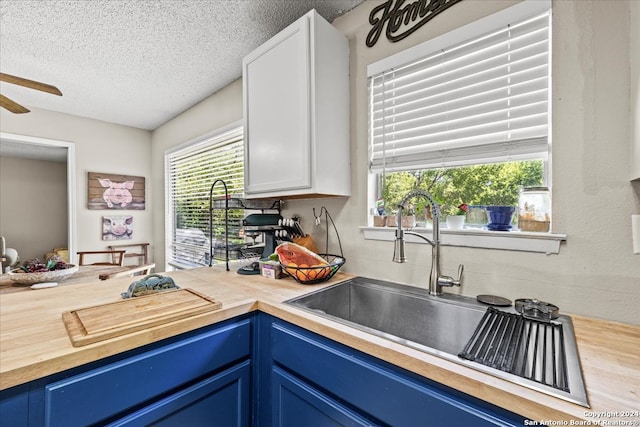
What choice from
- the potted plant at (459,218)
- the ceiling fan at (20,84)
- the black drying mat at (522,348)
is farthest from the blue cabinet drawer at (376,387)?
the ceiling fan at (20,84)

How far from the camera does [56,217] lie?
16.8 ft

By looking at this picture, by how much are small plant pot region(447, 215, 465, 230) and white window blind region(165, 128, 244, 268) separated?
1857 mm

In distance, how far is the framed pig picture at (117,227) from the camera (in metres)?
3.57

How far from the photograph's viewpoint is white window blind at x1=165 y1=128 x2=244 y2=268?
2.67 metres

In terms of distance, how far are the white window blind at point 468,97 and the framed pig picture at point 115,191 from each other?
3629 mm

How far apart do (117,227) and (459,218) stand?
4067 mm

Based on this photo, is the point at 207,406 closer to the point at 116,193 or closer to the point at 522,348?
the point at 522,348

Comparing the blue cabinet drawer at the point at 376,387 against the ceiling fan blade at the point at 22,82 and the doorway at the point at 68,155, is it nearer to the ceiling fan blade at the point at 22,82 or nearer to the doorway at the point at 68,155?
the ceiling fan blade at the point at 22,82

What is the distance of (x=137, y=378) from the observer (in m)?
0.81

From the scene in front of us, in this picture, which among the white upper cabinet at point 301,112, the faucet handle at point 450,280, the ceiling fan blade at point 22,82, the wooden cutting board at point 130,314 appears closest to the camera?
the wooden cutting board at point 130,314

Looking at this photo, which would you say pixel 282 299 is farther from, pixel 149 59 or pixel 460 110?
pixel 149 59

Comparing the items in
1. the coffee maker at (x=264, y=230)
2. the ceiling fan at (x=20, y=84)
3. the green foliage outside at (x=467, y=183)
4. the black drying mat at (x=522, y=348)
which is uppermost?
the ceiling fan at (x=20, y=84)

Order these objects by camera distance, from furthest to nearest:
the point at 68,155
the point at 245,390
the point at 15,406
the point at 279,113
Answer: the point at 68,155 < the point at 279,113 < the point at 245,390 < the point at 15,406

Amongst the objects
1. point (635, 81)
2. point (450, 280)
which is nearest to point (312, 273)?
point (450, 280)
